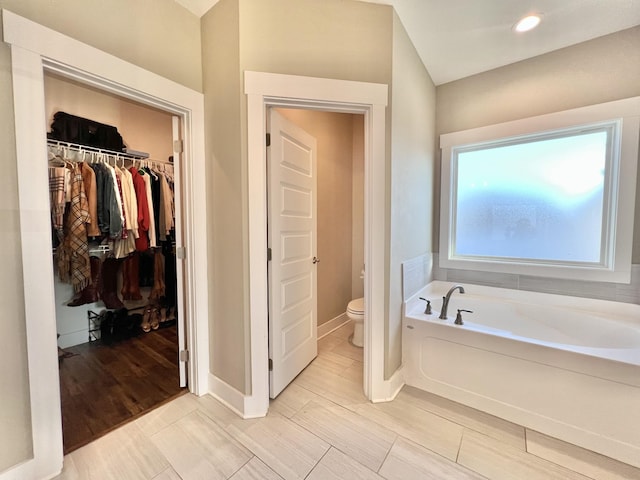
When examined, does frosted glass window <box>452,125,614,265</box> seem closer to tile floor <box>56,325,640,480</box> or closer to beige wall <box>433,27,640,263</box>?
beige wall <box>433,27,640,263</box>

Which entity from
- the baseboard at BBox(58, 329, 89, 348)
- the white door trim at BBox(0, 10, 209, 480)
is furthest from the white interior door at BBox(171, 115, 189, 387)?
the baseboard at BBox(58, 329, 89, 348)

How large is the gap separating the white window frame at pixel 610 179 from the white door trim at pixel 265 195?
4.38 feet

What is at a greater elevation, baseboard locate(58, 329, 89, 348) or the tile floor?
baseboard locate(58, 329, 89, 348)

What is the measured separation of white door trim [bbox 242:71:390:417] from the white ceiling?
63 cm

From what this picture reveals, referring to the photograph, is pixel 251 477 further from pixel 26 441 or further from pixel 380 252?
pixel 380 252

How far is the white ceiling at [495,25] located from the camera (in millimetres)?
1616

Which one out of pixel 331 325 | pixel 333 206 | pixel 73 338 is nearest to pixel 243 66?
pixel 333 206

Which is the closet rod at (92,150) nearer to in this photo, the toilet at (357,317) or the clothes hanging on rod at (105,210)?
the clothes hanging on rod at (105,210)

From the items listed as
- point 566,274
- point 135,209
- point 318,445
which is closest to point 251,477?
point 318,445

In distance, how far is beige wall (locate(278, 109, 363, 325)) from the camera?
106 inches

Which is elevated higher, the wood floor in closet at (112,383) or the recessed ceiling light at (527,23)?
the recessed ceiling light at (527,23)

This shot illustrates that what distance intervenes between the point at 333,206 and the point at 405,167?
114cm

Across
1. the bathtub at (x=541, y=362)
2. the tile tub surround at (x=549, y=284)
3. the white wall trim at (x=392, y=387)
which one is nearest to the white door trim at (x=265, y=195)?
the white wall trim at (x=392, y=387)

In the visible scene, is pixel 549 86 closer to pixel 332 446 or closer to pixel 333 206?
pixel 333 206
